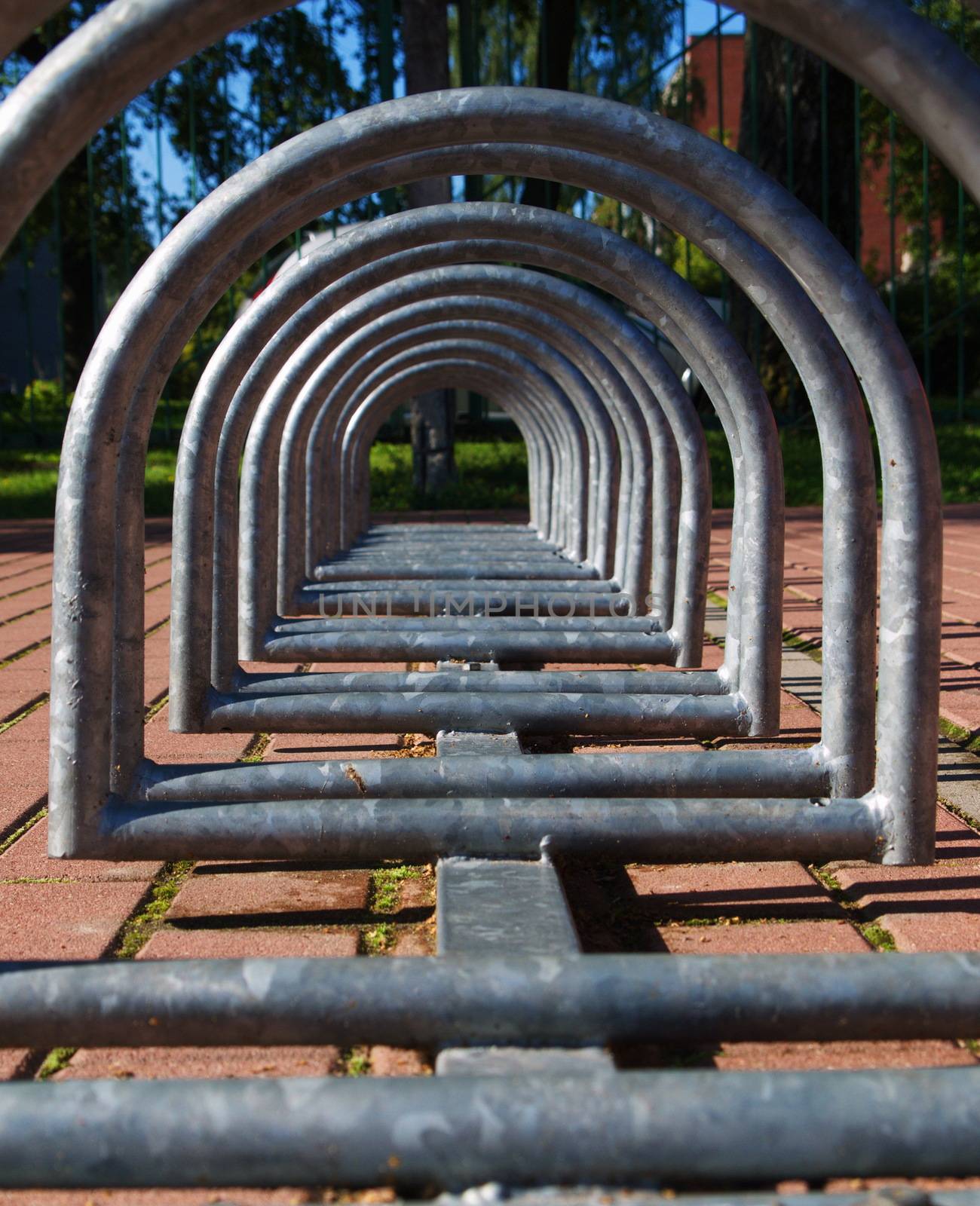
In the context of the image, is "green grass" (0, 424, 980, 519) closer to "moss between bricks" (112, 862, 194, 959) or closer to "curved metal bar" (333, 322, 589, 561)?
"curved metal bar" (333, 322, 589, 561)

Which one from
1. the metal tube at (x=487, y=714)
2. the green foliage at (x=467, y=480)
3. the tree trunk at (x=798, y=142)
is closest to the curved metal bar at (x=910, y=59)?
the metal tube at (x=487, y=714)

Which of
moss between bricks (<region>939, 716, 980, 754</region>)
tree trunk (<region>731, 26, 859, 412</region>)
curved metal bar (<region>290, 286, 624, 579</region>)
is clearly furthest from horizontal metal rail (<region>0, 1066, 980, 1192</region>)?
tree trunk (<region>731, 26, 859, 412</region>)

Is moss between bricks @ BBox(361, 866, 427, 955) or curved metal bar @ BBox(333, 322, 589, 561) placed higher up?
curved metal bar @ BBox(333, 322, 589, 561)

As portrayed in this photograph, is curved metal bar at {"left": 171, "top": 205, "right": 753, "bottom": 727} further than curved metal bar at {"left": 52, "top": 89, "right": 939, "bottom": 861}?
Yes

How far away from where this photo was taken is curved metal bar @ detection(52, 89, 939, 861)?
60.8 inches

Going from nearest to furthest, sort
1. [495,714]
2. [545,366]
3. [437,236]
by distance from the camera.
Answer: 1. [495,714]
2. [437,236]
3. [545,366]

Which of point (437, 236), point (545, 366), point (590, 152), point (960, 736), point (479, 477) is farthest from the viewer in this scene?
point (479, 477)

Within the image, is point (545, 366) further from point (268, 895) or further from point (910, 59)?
point (910, 59)

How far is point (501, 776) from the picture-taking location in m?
1.77

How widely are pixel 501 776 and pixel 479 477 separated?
7.99m

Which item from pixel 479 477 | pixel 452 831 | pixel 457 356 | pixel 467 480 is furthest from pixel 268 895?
pixel 479 477

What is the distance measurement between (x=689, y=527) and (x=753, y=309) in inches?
305

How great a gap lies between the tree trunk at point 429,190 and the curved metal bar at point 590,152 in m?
6.16

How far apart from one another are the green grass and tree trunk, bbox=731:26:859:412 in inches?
28.9
